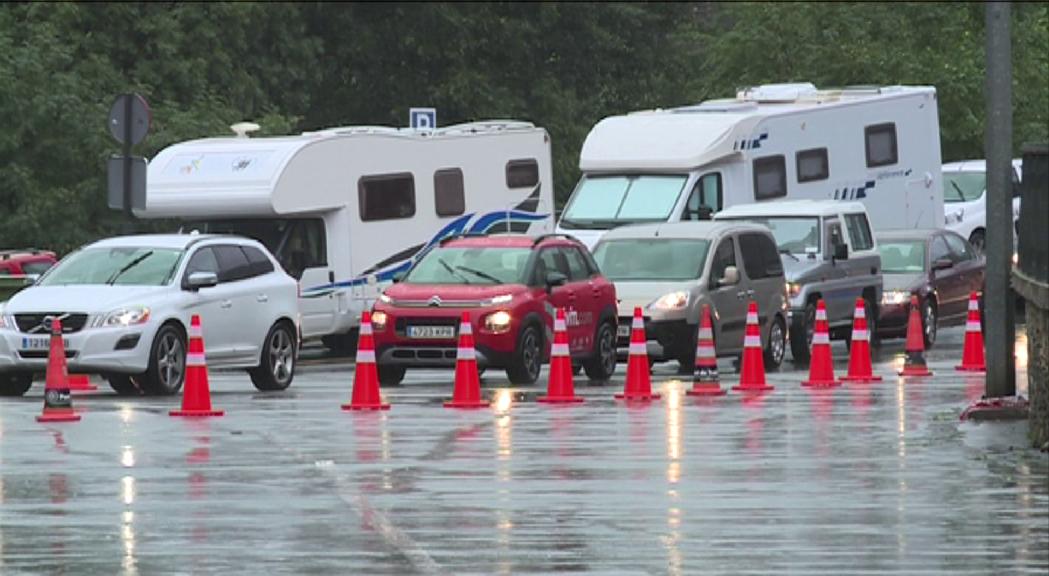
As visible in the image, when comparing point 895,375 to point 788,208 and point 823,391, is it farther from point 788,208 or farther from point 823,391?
point 788,208

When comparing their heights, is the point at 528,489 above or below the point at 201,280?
below

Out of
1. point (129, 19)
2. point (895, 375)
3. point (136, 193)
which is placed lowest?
point (895, 375)

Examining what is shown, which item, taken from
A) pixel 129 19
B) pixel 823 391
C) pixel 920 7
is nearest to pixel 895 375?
pixel 823 391

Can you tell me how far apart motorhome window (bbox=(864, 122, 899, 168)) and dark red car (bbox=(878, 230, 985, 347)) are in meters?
3.77

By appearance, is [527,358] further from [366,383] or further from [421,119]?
[421,119]

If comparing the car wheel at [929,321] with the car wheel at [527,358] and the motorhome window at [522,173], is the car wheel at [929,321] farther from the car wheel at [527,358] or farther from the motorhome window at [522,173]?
the car wheel at [527,358]

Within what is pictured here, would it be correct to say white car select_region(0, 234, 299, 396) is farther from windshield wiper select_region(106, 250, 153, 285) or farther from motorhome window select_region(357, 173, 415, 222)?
motorhome window select_region(357, 173, 415, 222)

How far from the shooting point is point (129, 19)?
53.0m

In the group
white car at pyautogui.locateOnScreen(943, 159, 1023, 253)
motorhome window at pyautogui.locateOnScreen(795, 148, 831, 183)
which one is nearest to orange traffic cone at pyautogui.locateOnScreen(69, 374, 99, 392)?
motorhome window at pyautogui.locateOnScreen(795, 148, 831, 183)

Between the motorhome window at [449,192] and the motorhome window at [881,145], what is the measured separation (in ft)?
24.1

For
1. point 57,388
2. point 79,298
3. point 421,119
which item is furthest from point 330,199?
point 57,388

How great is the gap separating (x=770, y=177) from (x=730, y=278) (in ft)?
Answer: 31.2

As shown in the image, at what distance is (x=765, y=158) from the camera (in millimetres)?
40156

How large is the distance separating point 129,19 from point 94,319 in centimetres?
2733
